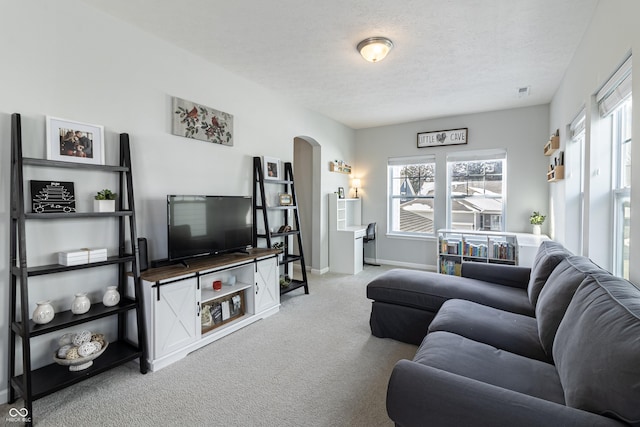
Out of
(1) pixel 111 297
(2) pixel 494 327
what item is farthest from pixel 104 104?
(2) pixel 494 327

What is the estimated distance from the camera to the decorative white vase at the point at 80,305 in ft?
6.93

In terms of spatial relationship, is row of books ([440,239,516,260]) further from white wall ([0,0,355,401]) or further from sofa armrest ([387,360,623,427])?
sofa armrest ([387,360,623,427])

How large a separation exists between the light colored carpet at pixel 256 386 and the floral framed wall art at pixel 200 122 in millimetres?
2021

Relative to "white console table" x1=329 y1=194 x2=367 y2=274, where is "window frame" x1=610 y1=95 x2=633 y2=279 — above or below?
above

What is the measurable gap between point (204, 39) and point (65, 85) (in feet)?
3.87

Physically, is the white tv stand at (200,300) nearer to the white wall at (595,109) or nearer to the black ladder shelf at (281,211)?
the black ladder shelf at (281,211)

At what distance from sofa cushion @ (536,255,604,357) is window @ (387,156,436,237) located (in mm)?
3787

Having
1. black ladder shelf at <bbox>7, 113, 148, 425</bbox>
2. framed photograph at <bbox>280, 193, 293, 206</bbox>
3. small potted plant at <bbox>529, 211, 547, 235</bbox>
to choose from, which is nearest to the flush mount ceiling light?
framed photograph at <bbox>280, 193, 293, 206</bbox>

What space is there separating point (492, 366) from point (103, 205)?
2.67 meters

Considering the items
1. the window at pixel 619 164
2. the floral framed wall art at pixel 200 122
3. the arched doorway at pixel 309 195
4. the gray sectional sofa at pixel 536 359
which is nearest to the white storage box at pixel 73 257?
the floral framed wall art at pixel 200 122

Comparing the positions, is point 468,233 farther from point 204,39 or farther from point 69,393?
point 69,393

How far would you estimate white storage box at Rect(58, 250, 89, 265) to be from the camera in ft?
6.72

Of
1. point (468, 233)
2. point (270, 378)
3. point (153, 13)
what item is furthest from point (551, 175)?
point (153, 13)

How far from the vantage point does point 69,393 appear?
6.75 feet
